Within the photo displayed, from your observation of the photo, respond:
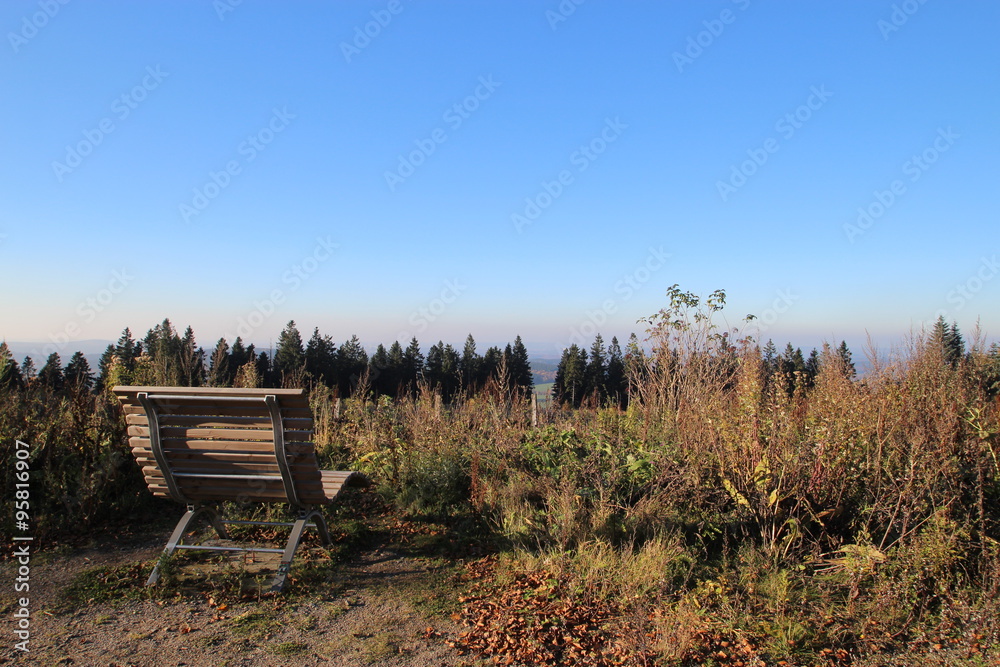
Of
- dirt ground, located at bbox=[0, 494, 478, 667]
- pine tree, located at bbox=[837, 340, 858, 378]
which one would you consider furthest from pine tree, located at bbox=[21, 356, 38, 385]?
pine tree, located at bbox=[837, 340, 858, 378]

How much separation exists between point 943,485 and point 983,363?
172 centimetres

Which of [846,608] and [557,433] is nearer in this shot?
[846,608]

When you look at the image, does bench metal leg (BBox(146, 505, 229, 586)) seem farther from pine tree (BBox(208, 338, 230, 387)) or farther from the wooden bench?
pine tree (BBox(208, 338, 230, 387))

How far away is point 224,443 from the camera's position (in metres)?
3.74

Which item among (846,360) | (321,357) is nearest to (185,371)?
(846,360)

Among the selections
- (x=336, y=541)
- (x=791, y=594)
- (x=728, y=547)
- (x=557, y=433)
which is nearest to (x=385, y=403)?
(x=557, y=433)

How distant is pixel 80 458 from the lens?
5328 millimetres

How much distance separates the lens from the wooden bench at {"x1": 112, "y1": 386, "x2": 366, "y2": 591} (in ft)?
11.8

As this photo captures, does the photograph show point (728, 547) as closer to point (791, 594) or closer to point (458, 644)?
point (791, 594)

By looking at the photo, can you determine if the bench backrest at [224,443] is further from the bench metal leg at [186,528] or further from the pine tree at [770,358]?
the pine tree at [770,358]

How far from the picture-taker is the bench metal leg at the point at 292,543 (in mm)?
3645

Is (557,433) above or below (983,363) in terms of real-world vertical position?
below

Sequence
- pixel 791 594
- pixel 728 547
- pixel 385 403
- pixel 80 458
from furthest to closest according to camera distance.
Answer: pixel 385 403 → pixel 80 458 → pixel 728 547 → pixel 791 594

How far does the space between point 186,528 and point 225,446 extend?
0.77m
